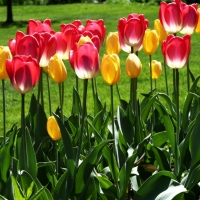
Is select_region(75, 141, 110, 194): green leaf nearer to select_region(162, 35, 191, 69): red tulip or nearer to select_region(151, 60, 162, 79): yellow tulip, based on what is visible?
select_region(162, 35, 191, 69): red tulip

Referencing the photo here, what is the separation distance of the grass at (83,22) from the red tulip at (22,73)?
3.89 meters

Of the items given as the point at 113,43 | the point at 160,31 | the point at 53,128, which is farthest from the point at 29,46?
the point at 160,31

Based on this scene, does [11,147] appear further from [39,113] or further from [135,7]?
[135,7]

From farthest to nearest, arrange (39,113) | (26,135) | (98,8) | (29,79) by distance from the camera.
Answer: (98,8) → (39,113) → (26,135) → (29,79)

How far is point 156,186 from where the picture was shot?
7.61 ft

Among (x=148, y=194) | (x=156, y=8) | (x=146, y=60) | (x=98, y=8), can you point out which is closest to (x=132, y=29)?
(x=148, y=194)

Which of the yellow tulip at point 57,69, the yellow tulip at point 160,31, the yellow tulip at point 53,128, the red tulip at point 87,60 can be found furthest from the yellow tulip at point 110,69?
the yellow tulip at point 160,31

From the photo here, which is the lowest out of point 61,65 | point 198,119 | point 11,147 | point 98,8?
point 98,8

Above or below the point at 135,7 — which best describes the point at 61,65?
above

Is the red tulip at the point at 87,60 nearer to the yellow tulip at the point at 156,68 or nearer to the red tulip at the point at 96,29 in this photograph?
the red tulip at the point at 96,29

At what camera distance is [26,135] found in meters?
2.38

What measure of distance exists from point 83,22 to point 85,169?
1554 centimetres

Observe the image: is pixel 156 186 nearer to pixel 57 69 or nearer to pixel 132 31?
pixel 57 69

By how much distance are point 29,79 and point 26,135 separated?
30 centimetres
